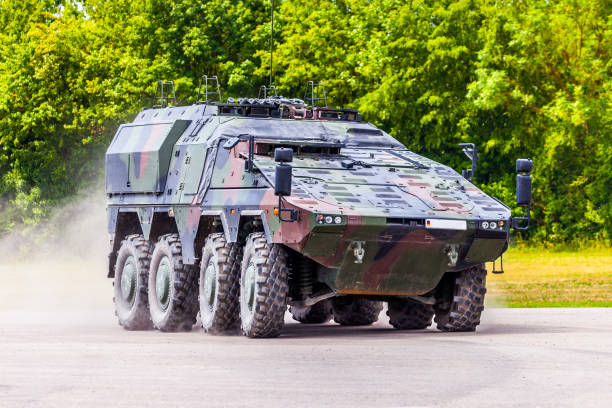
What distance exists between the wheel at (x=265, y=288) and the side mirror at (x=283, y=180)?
656mm

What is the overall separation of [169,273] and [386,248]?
4.01 m

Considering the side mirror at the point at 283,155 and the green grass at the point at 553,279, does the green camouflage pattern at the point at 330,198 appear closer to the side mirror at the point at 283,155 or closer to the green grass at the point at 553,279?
the side mirror at the point at 283,155

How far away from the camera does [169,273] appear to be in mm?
19297

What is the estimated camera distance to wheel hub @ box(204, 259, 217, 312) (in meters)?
17.7

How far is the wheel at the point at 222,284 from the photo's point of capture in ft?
56.9

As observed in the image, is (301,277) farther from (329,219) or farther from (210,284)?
(329,219)

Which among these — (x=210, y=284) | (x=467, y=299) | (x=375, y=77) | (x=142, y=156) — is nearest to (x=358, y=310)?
(x=467, y=299)

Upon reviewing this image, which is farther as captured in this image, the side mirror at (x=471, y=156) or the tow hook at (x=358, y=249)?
the side mirror at (x=471, y=156)

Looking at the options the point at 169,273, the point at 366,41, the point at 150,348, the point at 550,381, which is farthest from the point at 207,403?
the point at 366,41

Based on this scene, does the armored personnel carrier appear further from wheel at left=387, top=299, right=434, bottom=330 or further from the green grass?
the green grass

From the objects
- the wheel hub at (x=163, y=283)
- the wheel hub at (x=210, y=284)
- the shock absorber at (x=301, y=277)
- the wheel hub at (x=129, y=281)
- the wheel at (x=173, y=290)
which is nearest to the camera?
the shock absorber at (x=301, y=277)

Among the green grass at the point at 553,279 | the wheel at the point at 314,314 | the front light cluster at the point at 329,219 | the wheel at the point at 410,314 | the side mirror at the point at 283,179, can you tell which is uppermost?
the side mirror at the point at 283,179

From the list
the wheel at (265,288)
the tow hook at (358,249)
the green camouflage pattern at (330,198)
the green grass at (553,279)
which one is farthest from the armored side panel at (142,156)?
the green grass at (553,279)

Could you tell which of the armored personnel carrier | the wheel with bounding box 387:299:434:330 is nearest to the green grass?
the wheel with bounding box 387:299:434:330
